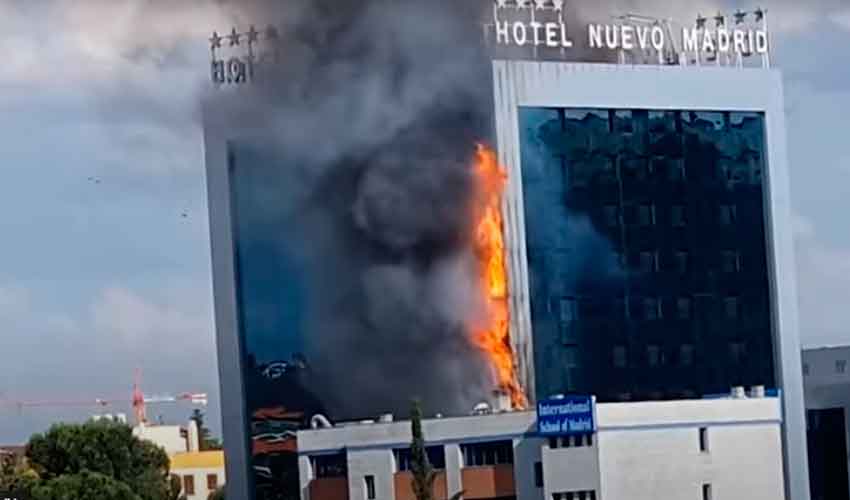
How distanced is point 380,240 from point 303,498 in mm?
5248

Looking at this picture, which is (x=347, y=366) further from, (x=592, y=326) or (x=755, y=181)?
(x=755, y=181)

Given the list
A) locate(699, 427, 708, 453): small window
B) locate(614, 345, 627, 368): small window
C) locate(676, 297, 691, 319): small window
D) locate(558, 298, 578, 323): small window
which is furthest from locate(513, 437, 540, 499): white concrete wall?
locate(676, 297, 691, 319): small window

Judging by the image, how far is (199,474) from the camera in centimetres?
6141

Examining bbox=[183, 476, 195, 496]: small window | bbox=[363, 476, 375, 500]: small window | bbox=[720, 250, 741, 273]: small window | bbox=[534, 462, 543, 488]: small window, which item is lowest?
bbox=[183, 476, 195, 496]: small window

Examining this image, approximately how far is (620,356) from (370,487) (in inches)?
232

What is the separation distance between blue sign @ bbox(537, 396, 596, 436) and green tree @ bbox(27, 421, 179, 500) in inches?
562

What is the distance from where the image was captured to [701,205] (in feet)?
138

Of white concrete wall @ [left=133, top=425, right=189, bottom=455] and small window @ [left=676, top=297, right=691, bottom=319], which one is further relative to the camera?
white concrete wall @ [left=133, top=425, right=189, bottom=455]

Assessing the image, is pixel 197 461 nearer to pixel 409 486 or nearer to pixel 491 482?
pixel 409 486

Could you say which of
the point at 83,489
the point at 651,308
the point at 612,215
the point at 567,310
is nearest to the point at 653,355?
the point at 651,308

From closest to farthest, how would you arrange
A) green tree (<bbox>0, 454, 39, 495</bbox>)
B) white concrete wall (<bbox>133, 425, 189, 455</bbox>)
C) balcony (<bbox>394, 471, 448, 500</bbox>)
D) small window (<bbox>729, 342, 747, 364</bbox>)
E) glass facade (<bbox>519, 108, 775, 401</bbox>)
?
balcony (<bbox>394, 471, 448, 500</bbox>) < glass facade (<bbox>519, 108, 775, 401</bbox>) < small window (<bbox>729, 342, 747, 364</bbox>) < green tree (<bbox>0, 454, 39, 495</bbox>) < white concrete wall (<bbox>133, 425, 189, 455</bbox>)

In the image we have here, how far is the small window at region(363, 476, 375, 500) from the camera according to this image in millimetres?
38094

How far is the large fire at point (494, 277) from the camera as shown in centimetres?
4041

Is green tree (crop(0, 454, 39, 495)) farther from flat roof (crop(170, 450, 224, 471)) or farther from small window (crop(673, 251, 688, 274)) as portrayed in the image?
small window (crop(673, 251, 688, 274))
